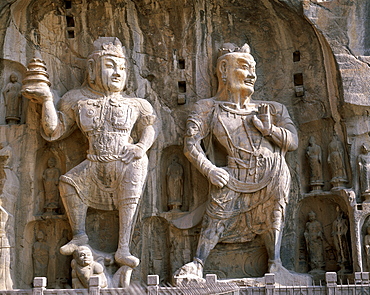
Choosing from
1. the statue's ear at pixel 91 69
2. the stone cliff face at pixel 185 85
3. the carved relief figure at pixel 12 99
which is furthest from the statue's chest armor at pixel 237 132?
the carved relief figure at pixel 12 99

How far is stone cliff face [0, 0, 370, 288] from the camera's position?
9648 mm

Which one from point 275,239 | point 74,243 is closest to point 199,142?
point 275,239

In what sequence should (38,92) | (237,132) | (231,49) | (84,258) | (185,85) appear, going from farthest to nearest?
(185,85) < (231,49) < (237,132) < (38,92) < (84,258)

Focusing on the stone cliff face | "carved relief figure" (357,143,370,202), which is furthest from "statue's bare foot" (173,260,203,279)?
"carved relief figure" (357,143,370,202)

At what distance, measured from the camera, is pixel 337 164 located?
9.66 meters

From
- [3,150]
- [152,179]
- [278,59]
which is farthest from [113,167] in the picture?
[278,59]

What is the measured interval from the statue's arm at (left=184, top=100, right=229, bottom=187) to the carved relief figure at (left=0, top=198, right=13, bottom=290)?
2.38 metres

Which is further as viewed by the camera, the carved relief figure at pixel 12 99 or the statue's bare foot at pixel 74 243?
the carved relief figure at pixel 12 99

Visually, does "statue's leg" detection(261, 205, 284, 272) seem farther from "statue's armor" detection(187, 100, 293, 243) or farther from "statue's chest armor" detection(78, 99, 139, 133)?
"statue's chest armor" detection(78, 99, 139, 133)

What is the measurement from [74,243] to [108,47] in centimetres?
251

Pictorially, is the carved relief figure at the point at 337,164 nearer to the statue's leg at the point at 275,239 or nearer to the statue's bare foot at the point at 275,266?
the statue's leg at the point at 275,239

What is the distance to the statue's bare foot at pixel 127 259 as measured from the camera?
907 cm

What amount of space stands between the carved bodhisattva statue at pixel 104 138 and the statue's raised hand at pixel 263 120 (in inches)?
51.2

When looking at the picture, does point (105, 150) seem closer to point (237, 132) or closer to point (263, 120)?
point (237, 132)
